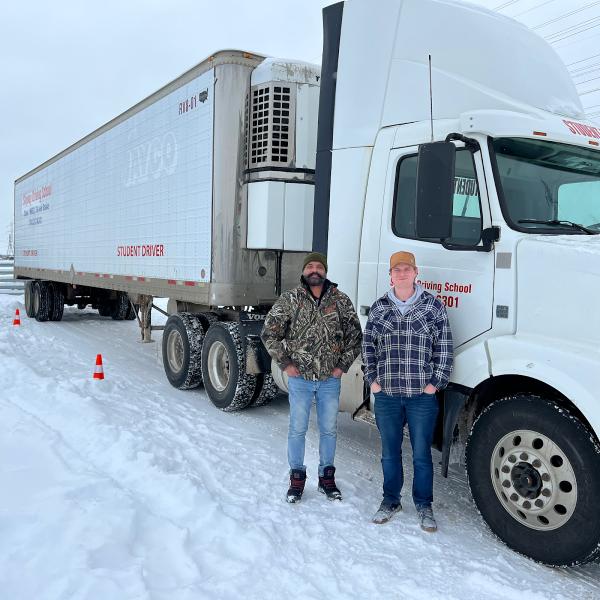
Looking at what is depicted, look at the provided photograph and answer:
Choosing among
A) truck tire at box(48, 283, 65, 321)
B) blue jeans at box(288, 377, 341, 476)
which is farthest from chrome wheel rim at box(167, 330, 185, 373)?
truck tire at box(48, 283, 65, 321)

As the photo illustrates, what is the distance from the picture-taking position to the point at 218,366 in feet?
22.5

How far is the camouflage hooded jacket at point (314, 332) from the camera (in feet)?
13.5

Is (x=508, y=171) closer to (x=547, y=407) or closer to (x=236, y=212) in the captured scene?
(x=547, y=407)

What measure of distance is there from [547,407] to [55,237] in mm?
12408

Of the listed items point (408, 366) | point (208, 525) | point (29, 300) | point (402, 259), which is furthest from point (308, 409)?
point (29, 300)

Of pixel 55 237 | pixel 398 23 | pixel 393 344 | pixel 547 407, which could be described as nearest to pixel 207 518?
pixel 393 344

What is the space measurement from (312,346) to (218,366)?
2.98 m

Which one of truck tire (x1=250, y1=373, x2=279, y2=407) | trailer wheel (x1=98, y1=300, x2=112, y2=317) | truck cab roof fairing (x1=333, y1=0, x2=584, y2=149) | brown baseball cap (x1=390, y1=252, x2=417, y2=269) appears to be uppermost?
truck cab roof fairing (x1=333, y1=0, x2=584, y2=149)

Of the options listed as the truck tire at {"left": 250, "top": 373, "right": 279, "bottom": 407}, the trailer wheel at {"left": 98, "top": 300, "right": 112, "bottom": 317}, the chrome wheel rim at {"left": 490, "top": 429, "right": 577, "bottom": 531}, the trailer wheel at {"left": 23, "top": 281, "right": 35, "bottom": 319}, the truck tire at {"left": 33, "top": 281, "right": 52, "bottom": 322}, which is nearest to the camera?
the chrome wheel rim at {"left": 490, "top": 429, "right": 577, "bottom": 531}

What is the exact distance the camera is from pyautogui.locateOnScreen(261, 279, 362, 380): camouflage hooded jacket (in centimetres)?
413

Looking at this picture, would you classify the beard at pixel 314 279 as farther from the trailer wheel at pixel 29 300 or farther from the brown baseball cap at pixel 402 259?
the trailer wheel at pixel 29 300

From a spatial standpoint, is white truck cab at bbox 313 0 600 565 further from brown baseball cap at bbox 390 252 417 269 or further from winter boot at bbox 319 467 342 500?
winter boot at bbox 319 467 342 500

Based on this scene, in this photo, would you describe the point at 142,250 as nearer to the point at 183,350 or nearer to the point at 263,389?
the point at 183,350

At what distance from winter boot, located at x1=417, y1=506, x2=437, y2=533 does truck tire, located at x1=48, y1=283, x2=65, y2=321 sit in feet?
42.2
